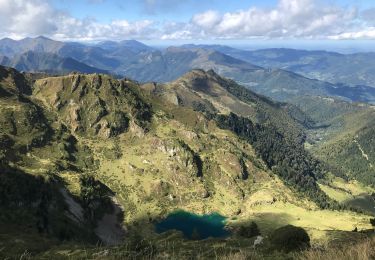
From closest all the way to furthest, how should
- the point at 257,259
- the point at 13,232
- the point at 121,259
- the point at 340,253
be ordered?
the point at 340,253, the point at 257,259, the point at 121,259, the point at 13,232

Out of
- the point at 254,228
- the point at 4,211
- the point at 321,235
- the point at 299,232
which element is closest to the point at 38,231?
the point at 4,211

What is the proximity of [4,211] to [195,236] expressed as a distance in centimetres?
8966

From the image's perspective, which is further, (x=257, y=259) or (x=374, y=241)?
(x=257, y=259)

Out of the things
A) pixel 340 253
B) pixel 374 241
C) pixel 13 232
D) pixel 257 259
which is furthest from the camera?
pixel 13 232

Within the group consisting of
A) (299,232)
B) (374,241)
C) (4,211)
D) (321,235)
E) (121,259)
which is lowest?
(321,235)

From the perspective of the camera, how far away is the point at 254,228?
634ft

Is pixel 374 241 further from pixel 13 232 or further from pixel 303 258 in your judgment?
pixel 13 232

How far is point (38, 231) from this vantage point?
7623 inches

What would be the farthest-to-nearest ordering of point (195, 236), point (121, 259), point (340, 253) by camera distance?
point (195, 236) < point (121, 259) < point (340, 253)

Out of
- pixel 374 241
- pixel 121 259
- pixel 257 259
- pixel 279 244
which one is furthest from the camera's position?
pixel 279 244

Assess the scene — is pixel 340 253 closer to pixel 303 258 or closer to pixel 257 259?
pixel 303 258

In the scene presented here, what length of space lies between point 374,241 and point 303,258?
2.94m

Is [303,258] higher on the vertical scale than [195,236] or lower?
higher

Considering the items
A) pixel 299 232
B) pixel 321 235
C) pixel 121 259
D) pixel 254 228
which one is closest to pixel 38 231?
pixel 254 228
